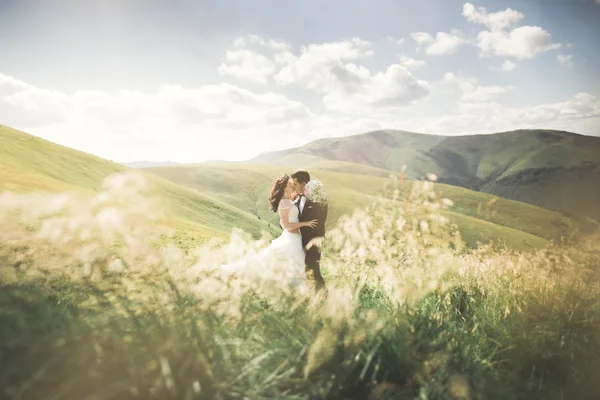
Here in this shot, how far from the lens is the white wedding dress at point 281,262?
5.38m

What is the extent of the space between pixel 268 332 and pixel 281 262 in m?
3.59

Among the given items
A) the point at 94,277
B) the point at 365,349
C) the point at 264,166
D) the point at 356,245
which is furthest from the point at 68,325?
the point at 264,166

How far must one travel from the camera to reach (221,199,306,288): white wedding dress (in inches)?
212

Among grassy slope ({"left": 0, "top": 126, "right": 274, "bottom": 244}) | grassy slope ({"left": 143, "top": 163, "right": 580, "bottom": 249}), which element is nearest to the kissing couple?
grassy slope ({"left": 0, "top": 126, "right": 274, "bottom": 244})

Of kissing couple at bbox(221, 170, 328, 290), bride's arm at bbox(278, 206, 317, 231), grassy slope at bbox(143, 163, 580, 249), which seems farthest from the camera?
grassy slope at bbox(143, 163, 580, 249)

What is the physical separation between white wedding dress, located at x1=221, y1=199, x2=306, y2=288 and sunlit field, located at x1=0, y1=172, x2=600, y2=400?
0.16 metres

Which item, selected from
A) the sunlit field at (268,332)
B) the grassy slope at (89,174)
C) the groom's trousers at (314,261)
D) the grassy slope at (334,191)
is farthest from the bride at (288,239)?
the grassy slope at (334,191)

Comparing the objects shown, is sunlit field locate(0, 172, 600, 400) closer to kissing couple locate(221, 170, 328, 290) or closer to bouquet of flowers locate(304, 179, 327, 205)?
kissing couple locate(221, 170, 328, 290)

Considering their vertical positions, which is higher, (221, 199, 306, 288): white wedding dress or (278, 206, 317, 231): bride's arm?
(278, 206, 317, 231): bride's arm

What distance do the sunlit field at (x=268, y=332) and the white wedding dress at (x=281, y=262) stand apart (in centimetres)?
16

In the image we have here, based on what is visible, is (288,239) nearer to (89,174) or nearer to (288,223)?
(288,223)

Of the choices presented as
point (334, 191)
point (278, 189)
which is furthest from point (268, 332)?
point (334, 191)

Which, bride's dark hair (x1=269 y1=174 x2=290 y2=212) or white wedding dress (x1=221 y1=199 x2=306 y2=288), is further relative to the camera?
bride's dark hair (x1=269 y1=174 x2=290 y2=212)

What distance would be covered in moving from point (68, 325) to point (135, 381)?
0.93 m
